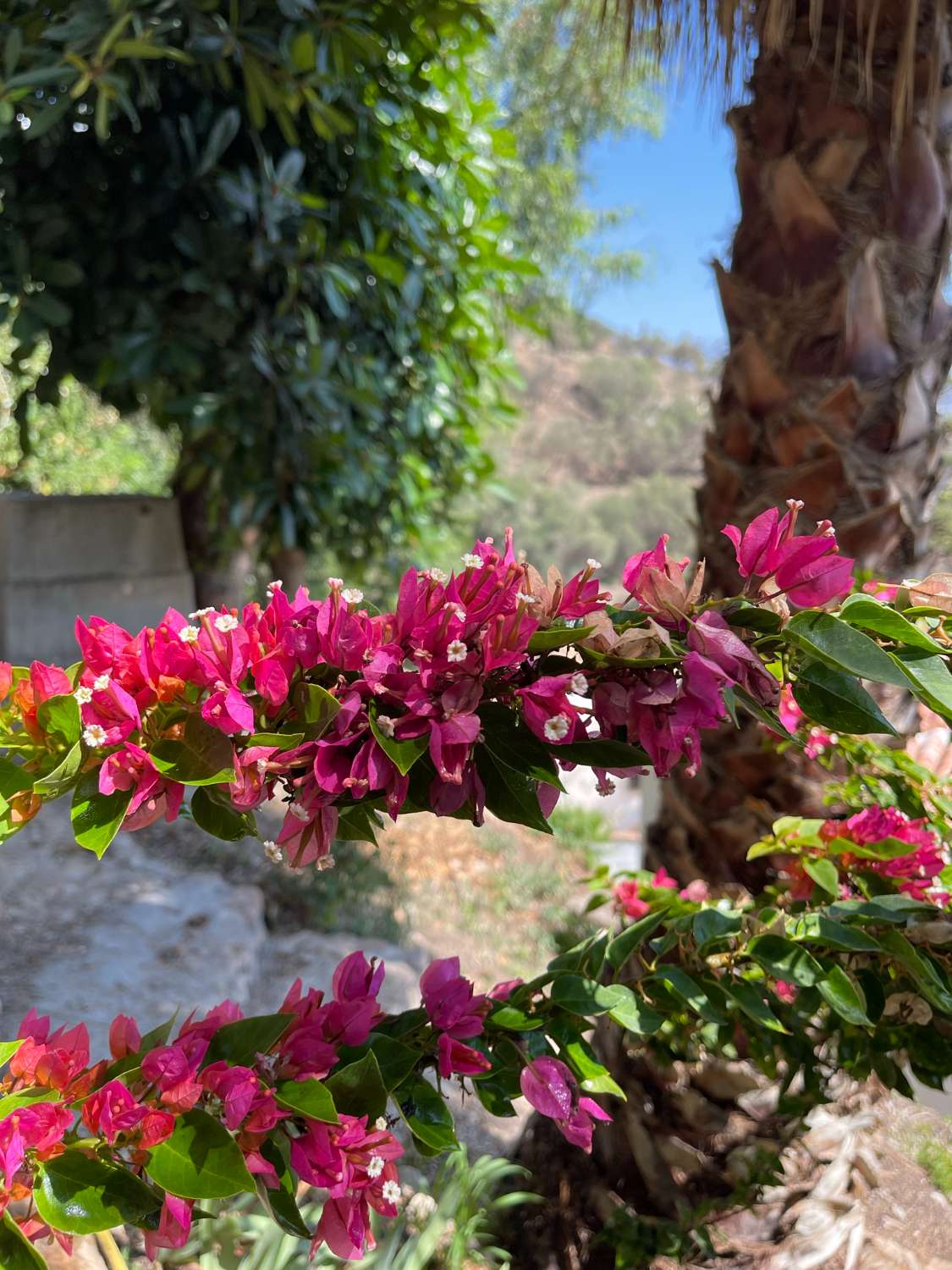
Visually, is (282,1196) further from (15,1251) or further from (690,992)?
(690,992)

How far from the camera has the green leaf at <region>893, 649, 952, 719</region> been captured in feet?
1.62

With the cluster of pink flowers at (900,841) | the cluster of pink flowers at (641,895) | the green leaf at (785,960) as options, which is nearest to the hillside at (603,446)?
the cluster of pink flowers at (641,895)

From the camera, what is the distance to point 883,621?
525 mm

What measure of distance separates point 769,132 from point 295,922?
93.1 inches

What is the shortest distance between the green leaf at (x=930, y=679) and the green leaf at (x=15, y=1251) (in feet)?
1.96

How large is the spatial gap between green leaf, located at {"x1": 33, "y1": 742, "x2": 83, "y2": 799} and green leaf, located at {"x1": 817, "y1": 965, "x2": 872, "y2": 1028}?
1.88ft

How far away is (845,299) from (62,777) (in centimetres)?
140

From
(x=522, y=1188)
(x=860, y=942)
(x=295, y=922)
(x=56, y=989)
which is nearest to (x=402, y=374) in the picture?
(x=295, y=922)

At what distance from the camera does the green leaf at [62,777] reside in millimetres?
536

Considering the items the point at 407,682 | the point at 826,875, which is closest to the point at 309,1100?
the point at 407,682

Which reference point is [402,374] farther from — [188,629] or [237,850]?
[188,629]

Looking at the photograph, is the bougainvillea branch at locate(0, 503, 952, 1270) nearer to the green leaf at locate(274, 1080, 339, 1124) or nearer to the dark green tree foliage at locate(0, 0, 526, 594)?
the green leaf at locate(274, 1080, 339, 1124)

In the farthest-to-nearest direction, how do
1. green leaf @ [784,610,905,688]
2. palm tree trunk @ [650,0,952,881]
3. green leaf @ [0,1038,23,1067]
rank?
palm tree trunk @ [650,0,952,881] < green leaf @ [0,1038,23,1067] < green leaf @ [784,610,905,688]

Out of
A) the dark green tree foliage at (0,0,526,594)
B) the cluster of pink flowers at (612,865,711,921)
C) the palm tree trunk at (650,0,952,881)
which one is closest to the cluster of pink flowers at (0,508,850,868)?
the cluster of pink flowers at (612,865,711,921)
